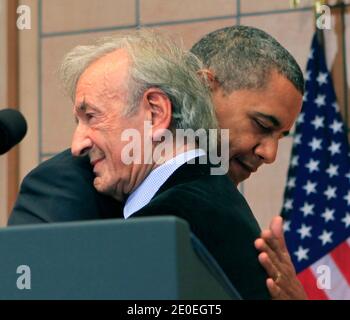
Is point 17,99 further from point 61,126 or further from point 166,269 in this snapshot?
point 166,269

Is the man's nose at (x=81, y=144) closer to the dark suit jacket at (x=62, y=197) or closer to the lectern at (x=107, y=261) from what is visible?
the dark suit jacket at (x=62, y=197)

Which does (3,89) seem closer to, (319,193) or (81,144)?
(319,193)

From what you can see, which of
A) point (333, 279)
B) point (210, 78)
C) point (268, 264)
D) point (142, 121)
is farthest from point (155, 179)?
point (333, 279)

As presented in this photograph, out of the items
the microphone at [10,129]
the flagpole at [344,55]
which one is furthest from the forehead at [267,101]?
the flagpole at [344,55]

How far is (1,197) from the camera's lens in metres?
5.75

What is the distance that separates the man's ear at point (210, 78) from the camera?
247 cm

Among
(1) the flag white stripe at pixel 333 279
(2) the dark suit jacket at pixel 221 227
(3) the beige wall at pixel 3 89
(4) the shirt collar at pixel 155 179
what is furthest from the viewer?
(3) the beige wall at pixel 3 89

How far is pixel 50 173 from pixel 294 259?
2970mm

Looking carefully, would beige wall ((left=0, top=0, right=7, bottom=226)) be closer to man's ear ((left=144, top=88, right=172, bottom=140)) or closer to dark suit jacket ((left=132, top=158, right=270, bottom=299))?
man's ear ((left=144, top=88, right=172, bottom=140))

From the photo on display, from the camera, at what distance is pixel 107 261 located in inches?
48.4

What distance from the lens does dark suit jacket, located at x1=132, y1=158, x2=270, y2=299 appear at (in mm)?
1806

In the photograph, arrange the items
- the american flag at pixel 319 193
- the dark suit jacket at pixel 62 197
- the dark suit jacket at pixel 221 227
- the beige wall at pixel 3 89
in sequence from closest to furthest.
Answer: the dark suit jacket at pixel 221 227 → the dark suit jacket at pixel 62 197 → the american flag at pixel 319 193 → the beige wall at pixel 3 89

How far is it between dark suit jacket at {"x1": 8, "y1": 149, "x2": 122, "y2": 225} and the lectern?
2.87 ft
